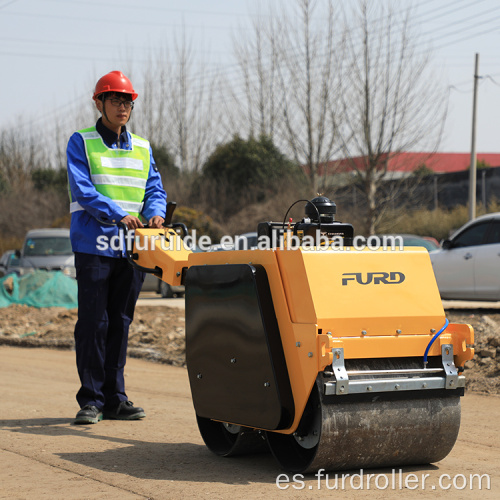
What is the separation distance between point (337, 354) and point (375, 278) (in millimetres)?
521

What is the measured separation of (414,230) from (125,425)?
101 feet

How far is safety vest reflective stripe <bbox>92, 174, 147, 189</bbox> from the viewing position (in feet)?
20.6

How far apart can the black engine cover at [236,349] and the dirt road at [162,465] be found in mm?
318

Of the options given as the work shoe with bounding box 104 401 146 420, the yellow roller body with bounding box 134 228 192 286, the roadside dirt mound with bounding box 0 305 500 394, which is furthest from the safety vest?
the roadside dirt mound with bounding box 0 305 500 394

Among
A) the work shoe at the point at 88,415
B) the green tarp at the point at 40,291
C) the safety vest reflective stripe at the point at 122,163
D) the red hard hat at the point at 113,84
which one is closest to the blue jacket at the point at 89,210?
the safety vest reflective stripe at the point at 122,163

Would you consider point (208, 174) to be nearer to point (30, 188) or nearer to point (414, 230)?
point (414, 230)

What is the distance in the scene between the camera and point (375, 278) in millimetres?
4520

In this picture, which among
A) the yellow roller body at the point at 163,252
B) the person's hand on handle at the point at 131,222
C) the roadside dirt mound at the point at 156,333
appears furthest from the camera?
the roadside dirt mound at the point at 156,333

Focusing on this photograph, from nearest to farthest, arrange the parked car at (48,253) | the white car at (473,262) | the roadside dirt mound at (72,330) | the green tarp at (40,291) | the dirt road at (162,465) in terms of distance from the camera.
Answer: the dirt road at (162,465) < the roadside dirt mound at (72,330) < the white car at (473,262) < the green tarp at (40,291) < the parked car at (48,253)

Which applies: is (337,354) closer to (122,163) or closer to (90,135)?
(122,163)

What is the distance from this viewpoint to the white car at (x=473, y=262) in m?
13.5

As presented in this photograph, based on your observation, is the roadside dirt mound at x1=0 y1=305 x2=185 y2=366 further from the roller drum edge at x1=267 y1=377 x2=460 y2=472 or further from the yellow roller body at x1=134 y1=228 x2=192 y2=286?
the roller drum edge at x1=267 y1=377 x2=460 y2=472

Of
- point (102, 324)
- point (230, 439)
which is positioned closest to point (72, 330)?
point (102, 324)

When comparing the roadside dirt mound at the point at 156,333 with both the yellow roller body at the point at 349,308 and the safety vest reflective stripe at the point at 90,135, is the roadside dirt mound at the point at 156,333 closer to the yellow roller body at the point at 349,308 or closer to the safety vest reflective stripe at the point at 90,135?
the yellow roller body at the point at 349,308
